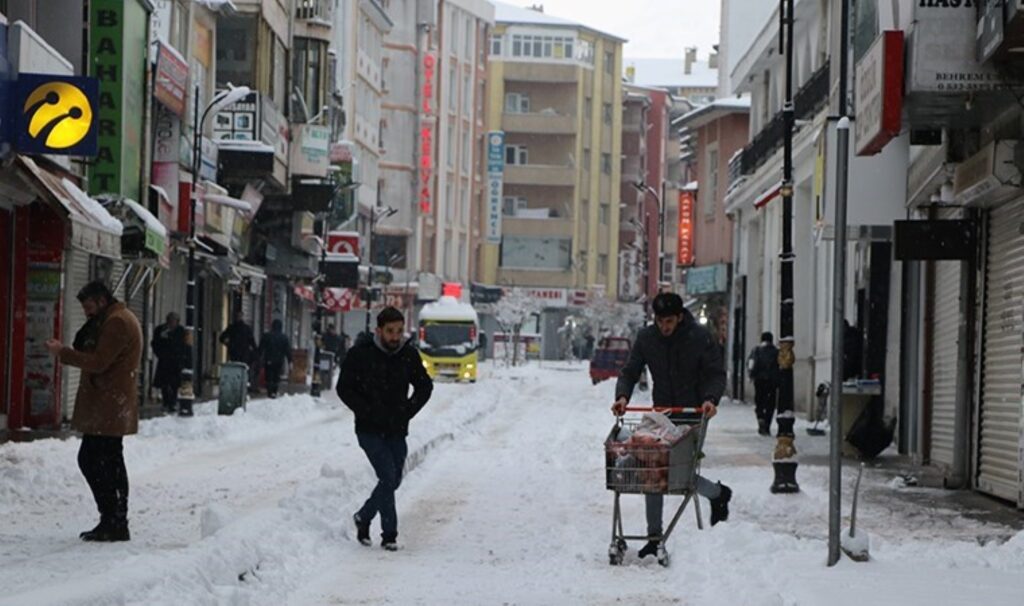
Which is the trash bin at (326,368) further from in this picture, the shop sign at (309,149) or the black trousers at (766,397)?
the black trousers at (766,397)

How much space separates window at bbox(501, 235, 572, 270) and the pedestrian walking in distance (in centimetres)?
9525

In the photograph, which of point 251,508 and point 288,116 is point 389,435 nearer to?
point 251,508

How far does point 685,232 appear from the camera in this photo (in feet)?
227

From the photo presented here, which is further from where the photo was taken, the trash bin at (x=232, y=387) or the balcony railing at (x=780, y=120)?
the balcony railing at (x=780, y=120)

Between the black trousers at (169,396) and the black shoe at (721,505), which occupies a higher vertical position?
the black shoe at (721,505)

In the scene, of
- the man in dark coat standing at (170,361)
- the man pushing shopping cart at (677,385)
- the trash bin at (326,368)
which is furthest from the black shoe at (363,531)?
the trash bin at (326,368)

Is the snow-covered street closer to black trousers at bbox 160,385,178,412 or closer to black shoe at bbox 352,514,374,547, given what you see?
black shoe at bbox 352,514,374,547

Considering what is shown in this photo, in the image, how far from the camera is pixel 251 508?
16.6 m

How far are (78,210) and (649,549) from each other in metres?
15.8

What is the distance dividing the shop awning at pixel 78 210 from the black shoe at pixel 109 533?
483 inches

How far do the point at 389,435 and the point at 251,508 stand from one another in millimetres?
2832

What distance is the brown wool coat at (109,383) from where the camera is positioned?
13.6 m

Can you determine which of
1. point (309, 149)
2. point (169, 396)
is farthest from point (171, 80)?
point (309, 149)

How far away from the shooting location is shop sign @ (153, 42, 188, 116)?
122 ft
